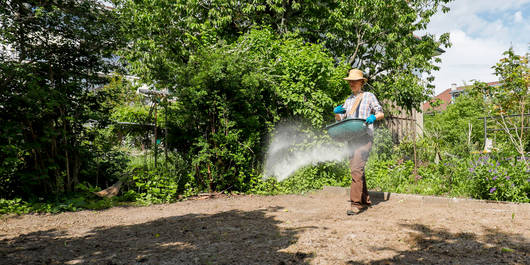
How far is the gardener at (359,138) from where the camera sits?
4.46 m

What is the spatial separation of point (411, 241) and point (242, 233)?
1.65 metres

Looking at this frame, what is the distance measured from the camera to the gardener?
4.46m

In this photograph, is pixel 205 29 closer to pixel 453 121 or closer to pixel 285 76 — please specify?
pixel 285 76

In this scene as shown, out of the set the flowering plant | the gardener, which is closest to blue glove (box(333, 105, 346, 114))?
the gardener

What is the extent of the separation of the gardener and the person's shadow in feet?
4.04

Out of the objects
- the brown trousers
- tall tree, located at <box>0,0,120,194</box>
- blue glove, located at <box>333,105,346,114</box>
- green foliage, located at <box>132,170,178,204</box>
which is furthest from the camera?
green foliage, located at <box>132,170,178,204</box>

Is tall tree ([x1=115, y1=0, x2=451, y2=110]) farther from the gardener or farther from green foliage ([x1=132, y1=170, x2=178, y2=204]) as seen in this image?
the gardener

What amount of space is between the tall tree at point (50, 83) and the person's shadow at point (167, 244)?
1688 mm

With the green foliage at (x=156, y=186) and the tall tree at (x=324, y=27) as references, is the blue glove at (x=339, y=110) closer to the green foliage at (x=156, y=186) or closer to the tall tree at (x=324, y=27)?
the green foliage at (x=156, y=186)

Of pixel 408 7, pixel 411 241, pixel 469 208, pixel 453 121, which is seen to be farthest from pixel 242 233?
pixel 453 121

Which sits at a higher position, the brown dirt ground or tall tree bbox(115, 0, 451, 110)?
tall tree bbox(115, 0, 451, 110)

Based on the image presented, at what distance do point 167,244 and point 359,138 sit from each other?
9.08ft

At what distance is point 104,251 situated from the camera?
2953 mm

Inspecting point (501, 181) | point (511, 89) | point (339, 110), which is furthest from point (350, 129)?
point (511, 89)
